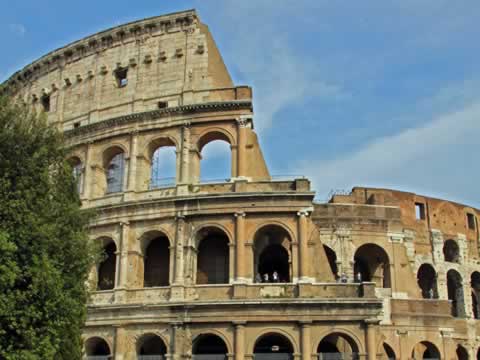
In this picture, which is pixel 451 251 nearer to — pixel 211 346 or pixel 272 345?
pixel 272 345

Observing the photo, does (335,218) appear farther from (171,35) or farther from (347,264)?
(171,35)

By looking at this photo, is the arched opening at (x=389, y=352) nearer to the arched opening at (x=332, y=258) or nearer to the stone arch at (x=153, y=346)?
the arched opening at (x=332, y=258)

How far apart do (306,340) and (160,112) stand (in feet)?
33.7

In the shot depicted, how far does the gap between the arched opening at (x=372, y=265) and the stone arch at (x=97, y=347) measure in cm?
1065

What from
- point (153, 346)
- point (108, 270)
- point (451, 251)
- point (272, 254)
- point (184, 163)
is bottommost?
point (153, 346)

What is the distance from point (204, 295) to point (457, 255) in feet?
50.9

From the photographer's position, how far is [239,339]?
2056 centimetres

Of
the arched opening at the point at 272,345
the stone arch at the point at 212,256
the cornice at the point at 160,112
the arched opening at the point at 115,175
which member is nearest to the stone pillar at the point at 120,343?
the stone arch at the point at 212,256

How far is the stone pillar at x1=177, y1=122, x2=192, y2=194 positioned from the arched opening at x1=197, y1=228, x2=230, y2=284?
72.1 inches

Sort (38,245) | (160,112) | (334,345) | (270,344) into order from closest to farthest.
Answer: (38,245)
(270,344)
(334,345)
(160,112)

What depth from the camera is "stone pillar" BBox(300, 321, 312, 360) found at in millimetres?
20359

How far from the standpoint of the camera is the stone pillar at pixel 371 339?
2047 cm

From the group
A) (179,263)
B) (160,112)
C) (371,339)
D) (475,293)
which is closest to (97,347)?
(179,263)

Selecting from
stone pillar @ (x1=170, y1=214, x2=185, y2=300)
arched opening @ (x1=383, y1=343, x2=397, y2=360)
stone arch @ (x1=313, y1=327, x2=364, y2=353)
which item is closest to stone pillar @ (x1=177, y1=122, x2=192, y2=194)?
stone pillar @ (x1=170, y1=214, x2=185, y2=300)
